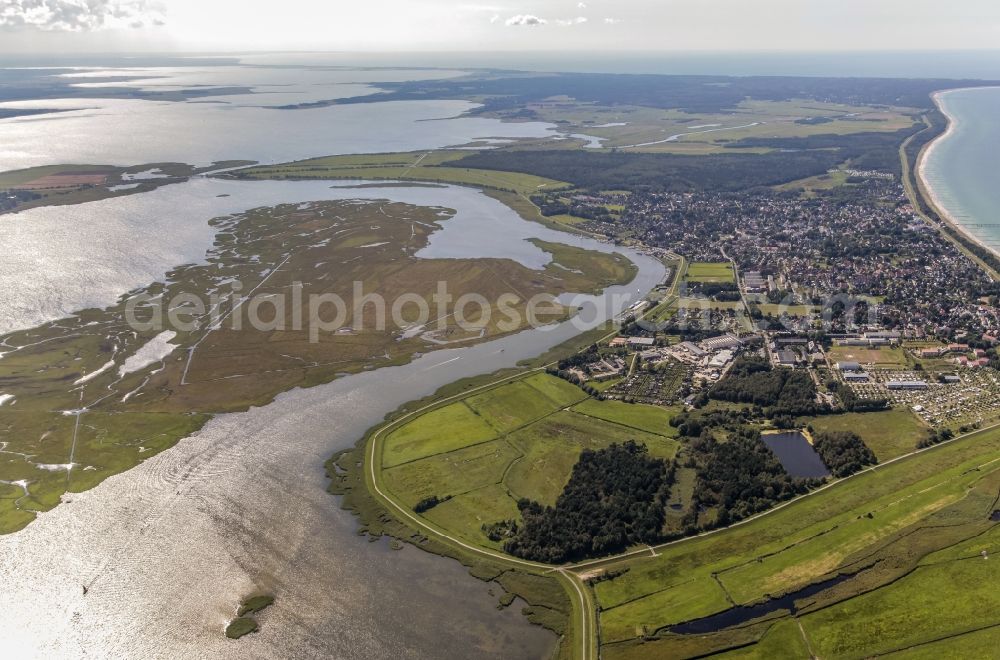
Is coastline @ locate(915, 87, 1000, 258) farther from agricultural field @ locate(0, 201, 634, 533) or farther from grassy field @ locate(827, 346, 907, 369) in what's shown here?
agricultural field @ locate(0, 201, 634, 533)

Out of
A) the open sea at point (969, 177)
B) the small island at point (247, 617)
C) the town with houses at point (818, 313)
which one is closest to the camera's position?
the small island at point (247, 617)

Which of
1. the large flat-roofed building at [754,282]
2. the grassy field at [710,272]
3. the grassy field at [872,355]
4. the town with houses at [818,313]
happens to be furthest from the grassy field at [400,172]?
the grassy field at [872,355]

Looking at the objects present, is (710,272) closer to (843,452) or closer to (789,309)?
(789,309)

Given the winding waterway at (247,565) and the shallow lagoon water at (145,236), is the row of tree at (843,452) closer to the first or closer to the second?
the winding waterway at (247,565)

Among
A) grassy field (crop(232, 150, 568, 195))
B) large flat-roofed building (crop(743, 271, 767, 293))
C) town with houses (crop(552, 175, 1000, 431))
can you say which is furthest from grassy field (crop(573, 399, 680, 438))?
grassy field (crop(232, 150, 568, 195))

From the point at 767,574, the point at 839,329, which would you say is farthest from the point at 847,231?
the point at 767,574

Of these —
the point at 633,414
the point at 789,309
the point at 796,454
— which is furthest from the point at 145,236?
the point at 796,454
